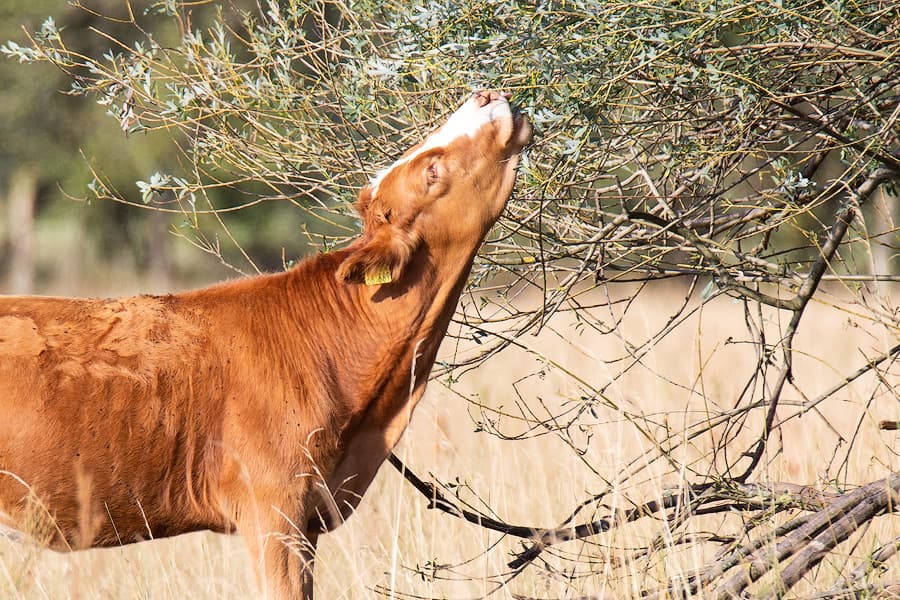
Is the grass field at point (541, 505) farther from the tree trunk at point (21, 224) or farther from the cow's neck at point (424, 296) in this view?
the tree trunk at point (21, 224)

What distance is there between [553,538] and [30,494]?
1.84m

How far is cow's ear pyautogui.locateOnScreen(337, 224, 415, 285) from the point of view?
12.4ft

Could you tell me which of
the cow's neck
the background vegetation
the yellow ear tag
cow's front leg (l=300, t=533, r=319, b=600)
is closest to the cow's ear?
the yellow ear tag

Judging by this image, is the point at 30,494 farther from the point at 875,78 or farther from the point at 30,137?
the point at 30,137

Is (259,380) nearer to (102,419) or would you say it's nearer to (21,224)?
(102,419)

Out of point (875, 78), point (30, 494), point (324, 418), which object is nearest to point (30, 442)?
point (30, 494)

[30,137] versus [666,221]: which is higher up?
[30,137]

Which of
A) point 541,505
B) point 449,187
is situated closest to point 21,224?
point 541,505

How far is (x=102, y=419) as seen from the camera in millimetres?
3666

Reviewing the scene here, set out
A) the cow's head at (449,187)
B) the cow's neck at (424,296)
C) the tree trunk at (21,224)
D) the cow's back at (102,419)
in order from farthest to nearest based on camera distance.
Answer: the tree trunk at (21,224)
the cow's neck at (424,296)
the cow's head at (449,187)
the cow's back at (102,419)

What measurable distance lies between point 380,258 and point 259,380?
0.64m

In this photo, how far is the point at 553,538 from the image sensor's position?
3.77m

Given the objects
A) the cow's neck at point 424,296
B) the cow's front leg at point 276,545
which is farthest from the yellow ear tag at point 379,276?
the cow's front leg at point 276,545

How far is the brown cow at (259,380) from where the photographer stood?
3.64 metres
